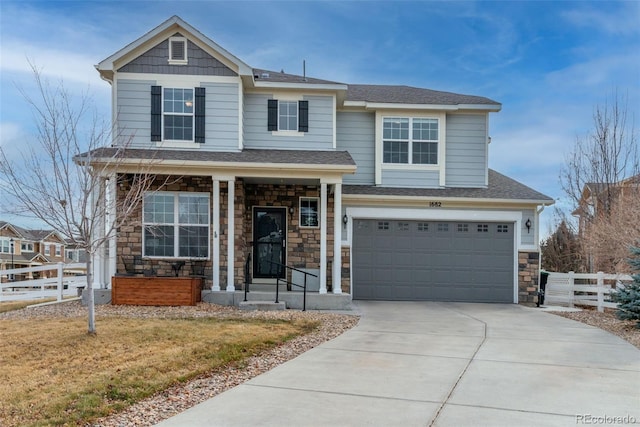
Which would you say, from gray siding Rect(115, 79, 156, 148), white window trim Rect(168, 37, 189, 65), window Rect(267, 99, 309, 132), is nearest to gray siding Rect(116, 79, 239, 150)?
gray siding Rect(115, 79, 156, 148)

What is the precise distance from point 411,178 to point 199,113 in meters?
6.27

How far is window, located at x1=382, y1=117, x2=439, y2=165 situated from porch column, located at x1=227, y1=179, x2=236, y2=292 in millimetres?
4836

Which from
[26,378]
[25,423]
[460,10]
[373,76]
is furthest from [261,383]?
[373,76]

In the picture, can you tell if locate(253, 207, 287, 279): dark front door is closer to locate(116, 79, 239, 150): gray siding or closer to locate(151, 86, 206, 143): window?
locate(116, 79, 239, 150): gray siding

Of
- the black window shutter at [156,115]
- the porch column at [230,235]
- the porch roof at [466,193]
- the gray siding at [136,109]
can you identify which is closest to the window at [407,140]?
the porch roof at [466,193]

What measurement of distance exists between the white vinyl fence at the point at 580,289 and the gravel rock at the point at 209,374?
262 inches

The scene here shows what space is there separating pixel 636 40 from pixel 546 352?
9.63 metres

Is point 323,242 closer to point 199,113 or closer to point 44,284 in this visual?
point 199,113

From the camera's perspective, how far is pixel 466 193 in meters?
13.0

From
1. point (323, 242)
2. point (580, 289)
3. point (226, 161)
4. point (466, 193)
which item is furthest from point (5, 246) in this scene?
point (580, 289)

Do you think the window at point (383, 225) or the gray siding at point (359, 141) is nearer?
the window at point (383, 225)

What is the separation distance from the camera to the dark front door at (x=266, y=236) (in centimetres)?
1265

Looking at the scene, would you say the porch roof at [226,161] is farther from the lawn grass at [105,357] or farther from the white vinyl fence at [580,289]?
the white vinyl fence at [580,289]

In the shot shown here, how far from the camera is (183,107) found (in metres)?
11.8
